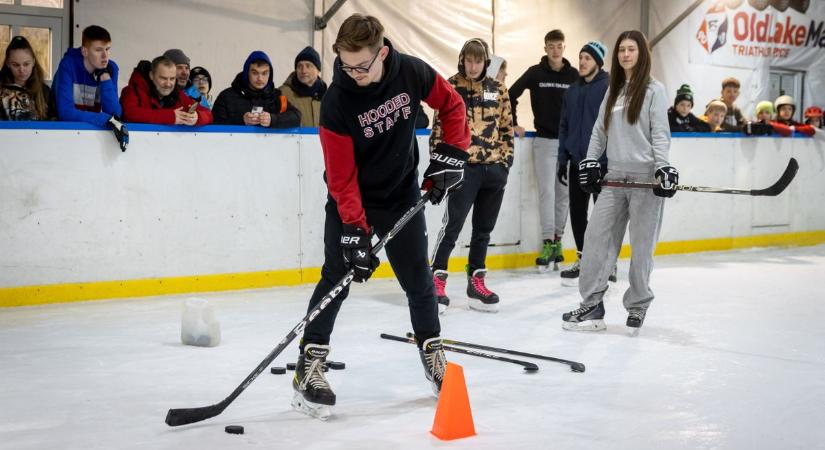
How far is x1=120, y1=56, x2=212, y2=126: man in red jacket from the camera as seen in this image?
555cm

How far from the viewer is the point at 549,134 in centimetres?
694

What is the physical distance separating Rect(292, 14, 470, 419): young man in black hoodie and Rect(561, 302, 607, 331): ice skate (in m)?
1.49

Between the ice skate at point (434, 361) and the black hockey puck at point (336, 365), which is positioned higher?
the ice skate at point (434, 361)

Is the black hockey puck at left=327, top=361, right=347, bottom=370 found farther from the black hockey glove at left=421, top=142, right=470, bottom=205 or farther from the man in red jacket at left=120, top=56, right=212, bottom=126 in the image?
the man in red jacket at left=120, top=56, right=212, bottom=126

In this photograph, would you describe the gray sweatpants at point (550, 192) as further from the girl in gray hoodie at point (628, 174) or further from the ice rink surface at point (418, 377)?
the girl in gray hoodie at point (628, 174)

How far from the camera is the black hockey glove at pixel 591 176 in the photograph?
14.3 ft

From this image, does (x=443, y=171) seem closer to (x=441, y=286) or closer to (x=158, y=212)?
(x=441, y=286)

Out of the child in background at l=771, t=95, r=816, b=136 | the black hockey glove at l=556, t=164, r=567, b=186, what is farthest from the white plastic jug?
the child in background at l=771, t=95, r=816, b=136

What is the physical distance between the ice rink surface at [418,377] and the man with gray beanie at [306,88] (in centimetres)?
130

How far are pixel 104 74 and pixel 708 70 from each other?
814 centimetres

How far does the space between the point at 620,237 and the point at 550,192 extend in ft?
7.84

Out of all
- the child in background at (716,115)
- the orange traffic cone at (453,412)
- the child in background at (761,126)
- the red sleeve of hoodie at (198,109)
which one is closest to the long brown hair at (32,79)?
the red sleeve of hoodie at (198,109)

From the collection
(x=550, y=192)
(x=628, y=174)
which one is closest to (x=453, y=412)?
(x=628, y=174)

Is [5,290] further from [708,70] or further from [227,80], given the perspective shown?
[708,70]
